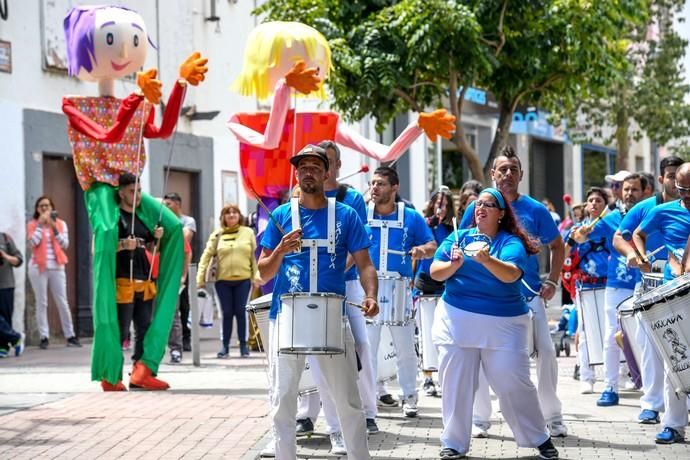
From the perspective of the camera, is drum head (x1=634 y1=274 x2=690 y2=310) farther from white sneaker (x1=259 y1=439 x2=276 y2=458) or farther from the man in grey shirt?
the man in grey shirt

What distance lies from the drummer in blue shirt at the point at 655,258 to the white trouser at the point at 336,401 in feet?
10.3

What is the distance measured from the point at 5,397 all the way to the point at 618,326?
5.03 m

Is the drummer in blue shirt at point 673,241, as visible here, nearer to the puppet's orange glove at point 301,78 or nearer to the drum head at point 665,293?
the drum head at point 665,293

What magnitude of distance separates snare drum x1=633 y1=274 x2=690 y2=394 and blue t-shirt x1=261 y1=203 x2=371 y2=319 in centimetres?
179

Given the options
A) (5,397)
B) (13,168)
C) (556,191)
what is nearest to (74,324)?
(13,168)

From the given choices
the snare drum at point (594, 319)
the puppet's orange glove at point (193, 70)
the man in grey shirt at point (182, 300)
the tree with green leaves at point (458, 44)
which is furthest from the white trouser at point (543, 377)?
the tree with green leaves at point (458, 44)

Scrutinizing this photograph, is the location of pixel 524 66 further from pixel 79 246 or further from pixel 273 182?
pixel 273 182

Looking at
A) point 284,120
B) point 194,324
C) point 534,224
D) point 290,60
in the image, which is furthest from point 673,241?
point 194,324

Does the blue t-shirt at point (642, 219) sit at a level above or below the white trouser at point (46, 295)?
above

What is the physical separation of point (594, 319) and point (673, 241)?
2810 millimetres

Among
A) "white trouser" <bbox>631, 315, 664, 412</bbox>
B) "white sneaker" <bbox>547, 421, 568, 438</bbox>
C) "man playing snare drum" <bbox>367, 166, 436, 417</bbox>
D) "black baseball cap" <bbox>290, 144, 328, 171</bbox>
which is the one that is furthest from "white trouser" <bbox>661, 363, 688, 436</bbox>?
"black baseball cap" <bbox>290, 144, 328, 171</bbox>

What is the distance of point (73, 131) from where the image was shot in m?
13.1

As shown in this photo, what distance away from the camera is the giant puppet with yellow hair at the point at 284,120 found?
11367 millimetres

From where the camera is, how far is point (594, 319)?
12.7 metres
